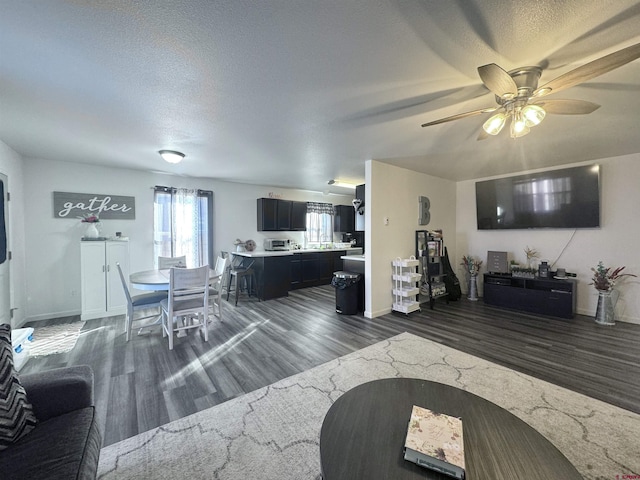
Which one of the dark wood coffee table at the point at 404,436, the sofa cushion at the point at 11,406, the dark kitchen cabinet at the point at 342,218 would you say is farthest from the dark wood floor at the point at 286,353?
the dark kitchen cabinet at the point at 342,218

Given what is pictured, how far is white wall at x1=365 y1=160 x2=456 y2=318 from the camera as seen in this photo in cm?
396

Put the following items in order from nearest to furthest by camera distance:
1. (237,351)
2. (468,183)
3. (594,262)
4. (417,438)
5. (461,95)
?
(417,438)
(461,95)
(237,351)
(594,262)
(468,183)

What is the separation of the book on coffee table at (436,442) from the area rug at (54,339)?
147 inches

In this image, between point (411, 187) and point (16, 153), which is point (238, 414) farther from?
point (16, 153)

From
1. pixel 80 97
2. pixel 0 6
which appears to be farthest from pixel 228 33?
pixel 80 97

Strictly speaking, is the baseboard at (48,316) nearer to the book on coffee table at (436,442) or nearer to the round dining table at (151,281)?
the round dining table at (151,281)

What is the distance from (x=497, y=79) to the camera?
1466mm

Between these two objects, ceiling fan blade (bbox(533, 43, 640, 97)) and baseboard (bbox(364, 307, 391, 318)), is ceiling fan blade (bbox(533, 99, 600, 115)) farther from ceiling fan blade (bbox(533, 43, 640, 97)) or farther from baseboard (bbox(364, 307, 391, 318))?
baseboard (bbox(364, 307, 391, 318))

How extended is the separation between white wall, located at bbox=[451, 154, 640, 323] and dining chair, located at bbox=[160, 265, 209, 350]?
550 centimetres

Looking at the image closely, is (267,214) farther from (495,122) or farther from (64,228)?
(495,122)

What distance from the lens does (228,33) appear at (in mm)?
1406

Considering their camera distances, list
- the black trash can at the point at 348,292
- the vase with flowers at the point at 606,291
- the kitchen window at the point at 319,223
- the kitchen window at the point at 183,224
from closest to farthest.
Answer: the vase with flowers at the point at 606,291 < the black trash can at the point at 348,292 < the kitchen window at the point at 183,224 < the kitchen window at the point at 319,223

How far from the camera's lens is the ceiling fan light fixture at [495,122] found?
1.88 meters

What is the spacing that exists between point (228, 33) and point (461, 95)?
5.71ft
